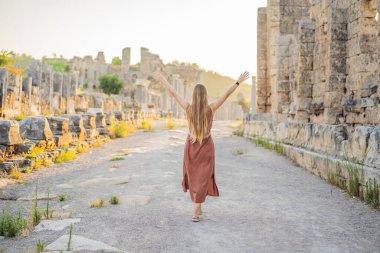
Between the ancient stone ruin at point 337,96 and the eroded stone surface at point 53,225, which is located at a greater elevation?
the ancient stone ruin at point 337,96

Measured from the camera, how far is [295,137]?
9.81 metres

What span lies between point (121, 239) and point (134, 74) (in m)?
68.4

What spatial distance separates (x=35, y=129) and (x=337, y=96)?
728 centimetres

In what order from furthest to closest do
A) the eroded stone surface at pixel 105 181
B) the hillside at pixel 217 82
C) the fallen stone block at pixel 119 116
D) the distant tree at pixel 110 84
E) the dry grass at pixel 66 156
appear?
1. the hillside at pixel 217 82
2. the distant tree at pixel 110 84
3. the fallen stone block at pixel 119 116
4. the dry grass at pixel 66 156
5. the eroded stone surface at pixel 105 181

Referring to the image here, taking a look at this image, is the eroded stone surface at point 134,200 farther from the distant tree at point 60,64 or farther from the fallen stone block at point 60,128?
the distant tree at point 60,64

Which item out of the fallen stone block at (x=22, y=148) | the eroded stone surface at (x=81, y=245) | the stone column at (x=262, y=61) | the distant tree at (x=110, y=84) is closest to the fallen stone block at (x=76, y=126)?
the fallen stone block at (x=22, y=148)

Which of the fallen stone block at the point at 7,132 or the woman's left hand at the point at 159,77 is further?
the fallen stone block at the point at 7,132

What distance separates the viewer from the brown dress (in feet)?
14.9

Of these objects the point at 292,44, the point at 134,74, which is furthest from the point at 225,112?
the point at 292,44

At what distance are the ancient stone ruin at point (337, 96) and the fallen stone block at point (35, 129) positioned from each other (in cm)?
607

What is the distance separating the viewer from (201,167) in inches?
180

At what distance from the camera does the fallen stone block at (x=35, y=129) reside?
9070 millimetres

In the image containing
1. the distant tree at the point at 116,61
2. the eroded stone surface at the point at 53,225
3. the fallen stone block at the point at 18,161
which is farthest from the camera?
the distant tree at the point at 116,61

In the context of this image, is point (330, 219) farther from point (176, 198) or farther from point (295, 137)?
point (295, 137)
